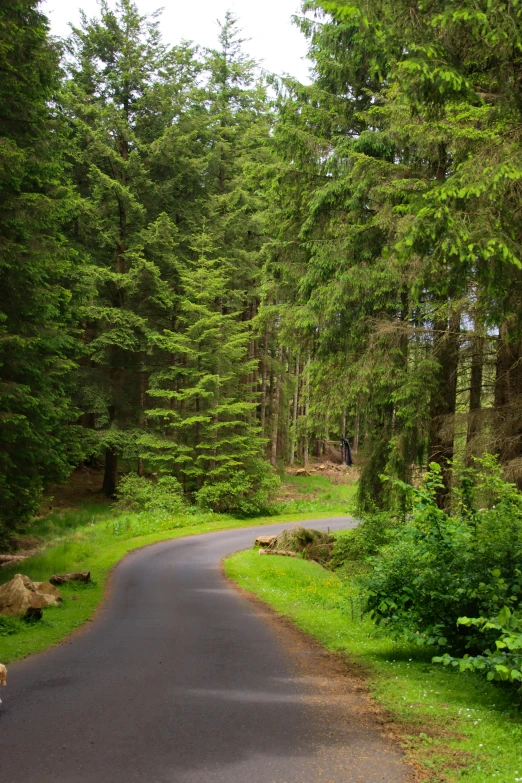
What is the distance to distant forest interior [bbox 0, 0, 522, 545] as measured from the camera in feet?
20.6

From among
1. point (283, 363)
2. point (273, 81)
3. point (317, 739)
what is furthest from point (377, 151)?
point (283, 363)

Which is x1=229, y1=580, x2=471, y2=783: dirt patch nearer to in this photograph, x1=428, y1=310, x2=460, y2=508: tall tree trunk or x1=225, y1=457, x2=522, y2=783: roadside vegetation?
x1=225, y1=457, x2=522, y2=783: roadside vegetation

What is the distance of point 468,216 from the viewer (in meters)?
6.01

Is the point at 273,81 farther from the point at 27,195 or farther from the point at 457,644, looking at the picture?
the point at 457,644

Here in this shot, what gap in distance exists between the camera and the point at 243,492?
1055 inches

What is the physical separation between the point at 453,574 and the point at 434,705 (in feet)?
3.95

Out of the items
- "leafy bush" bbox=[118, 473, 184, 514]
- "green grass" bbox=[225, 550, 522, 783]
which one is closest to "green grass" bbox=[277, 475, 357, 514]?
"leafy bush" bbox=[118, 473, 184, 514]

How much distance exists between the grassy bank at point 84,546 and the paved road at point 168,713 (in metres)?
0.53

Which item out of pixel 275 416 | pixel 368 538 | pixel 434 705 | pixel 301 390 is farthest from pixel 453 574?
pixel 275 416

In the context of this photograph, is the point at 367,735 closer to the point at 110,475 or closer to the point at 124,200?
the point at 110,475

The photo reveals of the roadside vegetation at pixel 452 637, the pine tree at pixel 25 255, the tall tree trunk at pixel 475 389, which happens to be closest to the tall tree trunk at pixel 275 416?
the pine tree at pixel 25 255

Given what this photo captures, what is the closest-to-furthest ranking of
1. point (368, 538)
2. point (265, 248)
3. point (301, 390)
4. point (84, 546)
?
point (368, 538), point (265, 248), point (301, 390), point (84, 546)

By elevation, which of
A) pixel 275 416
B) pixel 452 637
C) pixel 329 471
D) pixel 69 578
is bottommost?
pixel 69 578

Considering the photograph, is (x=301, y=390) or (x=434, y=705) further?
(x=301, y=390)
